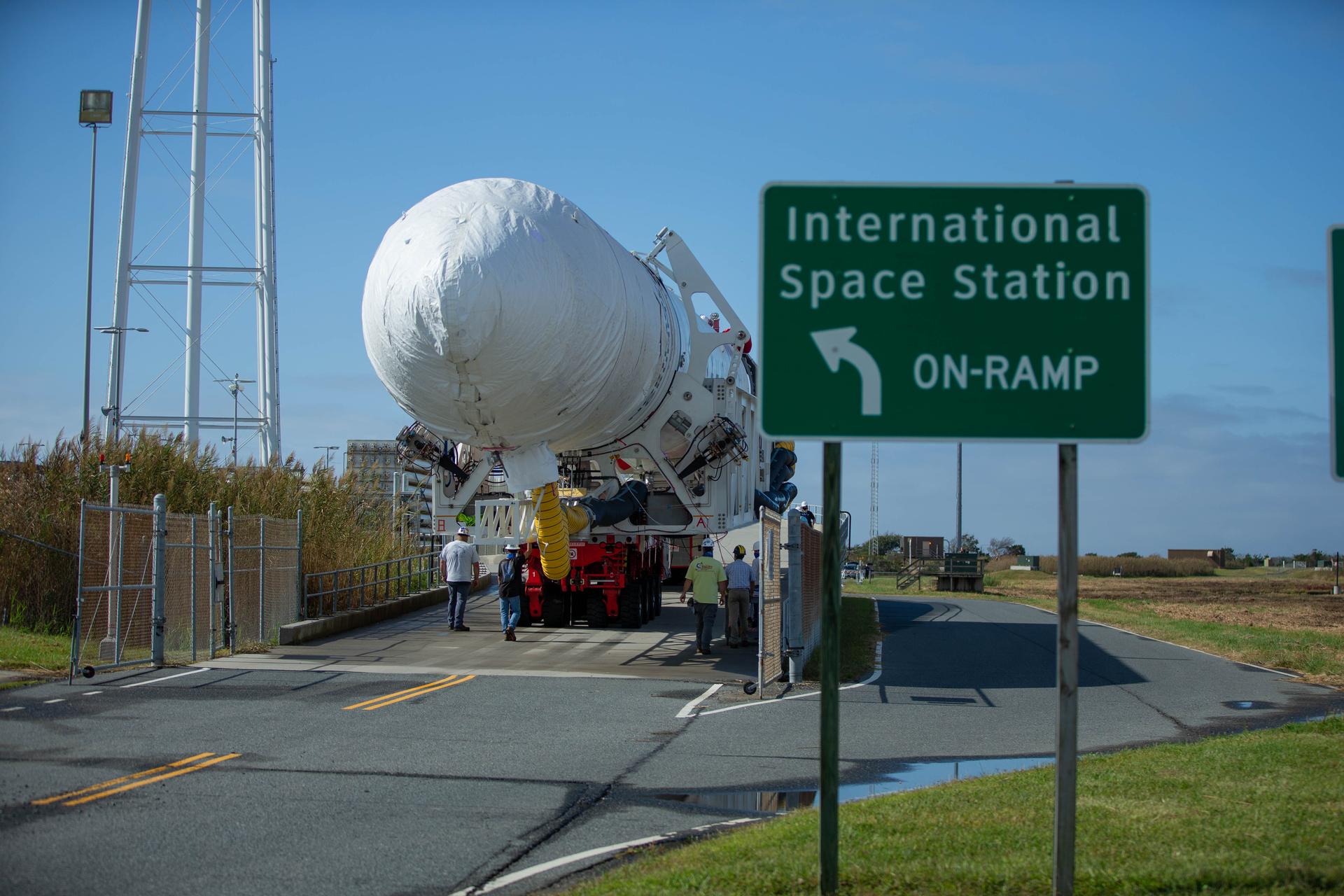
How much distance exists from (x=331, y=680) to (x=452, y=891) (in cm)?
883

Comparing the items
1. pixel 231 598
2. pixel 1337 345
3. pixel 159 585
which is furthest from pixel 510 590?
pixel 1337 345

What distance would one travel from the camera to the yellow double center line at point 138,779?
785 centimetres

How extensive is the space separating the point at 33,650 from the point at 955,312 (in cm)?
1384

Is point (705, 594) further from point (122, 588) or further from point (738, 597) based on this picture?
point (122, 588)

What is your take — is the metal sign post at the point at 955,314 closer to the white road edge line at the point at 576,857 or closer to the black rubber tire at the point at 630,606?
the white road edge line at the point at 576,857

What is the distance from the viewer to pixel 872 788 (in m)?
8.98

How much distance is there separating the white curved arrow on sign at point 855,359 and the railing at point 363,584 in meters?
16.3

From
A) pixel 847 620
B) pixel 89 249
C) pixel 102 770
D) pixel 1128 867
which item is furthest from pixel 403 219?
pixel 89 249

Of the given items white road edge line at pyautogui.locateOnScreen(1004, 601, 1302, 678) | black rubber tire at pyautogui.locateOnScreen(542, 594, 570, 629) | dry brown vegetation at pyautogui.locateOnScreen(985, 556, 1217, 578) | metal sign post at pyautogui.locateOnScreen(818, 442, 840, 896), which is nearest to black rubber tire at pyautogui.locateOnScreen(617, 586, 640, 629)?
black rubber tire at pyautogui.locateOnScreen(542, 594, 570, 629)

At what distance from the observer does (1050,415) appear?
5.24m

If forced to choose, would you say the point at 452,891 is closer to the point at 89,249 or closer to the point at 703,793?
the point at 703,793

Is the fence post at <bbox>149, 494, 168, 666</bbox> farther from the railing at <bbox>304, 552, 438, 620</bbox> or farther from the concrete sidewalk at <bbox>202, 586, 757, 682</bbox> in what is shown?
the railing at <bbox>304, 552, 438, 620</bbox>

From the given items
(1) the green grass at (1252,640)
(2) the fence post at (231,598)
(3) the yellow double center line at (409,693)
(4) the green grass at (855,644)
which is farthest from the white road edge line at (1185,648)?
(2) the fence post at (231,598)

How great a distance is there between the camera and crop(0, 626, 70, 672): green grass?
14.3 m
